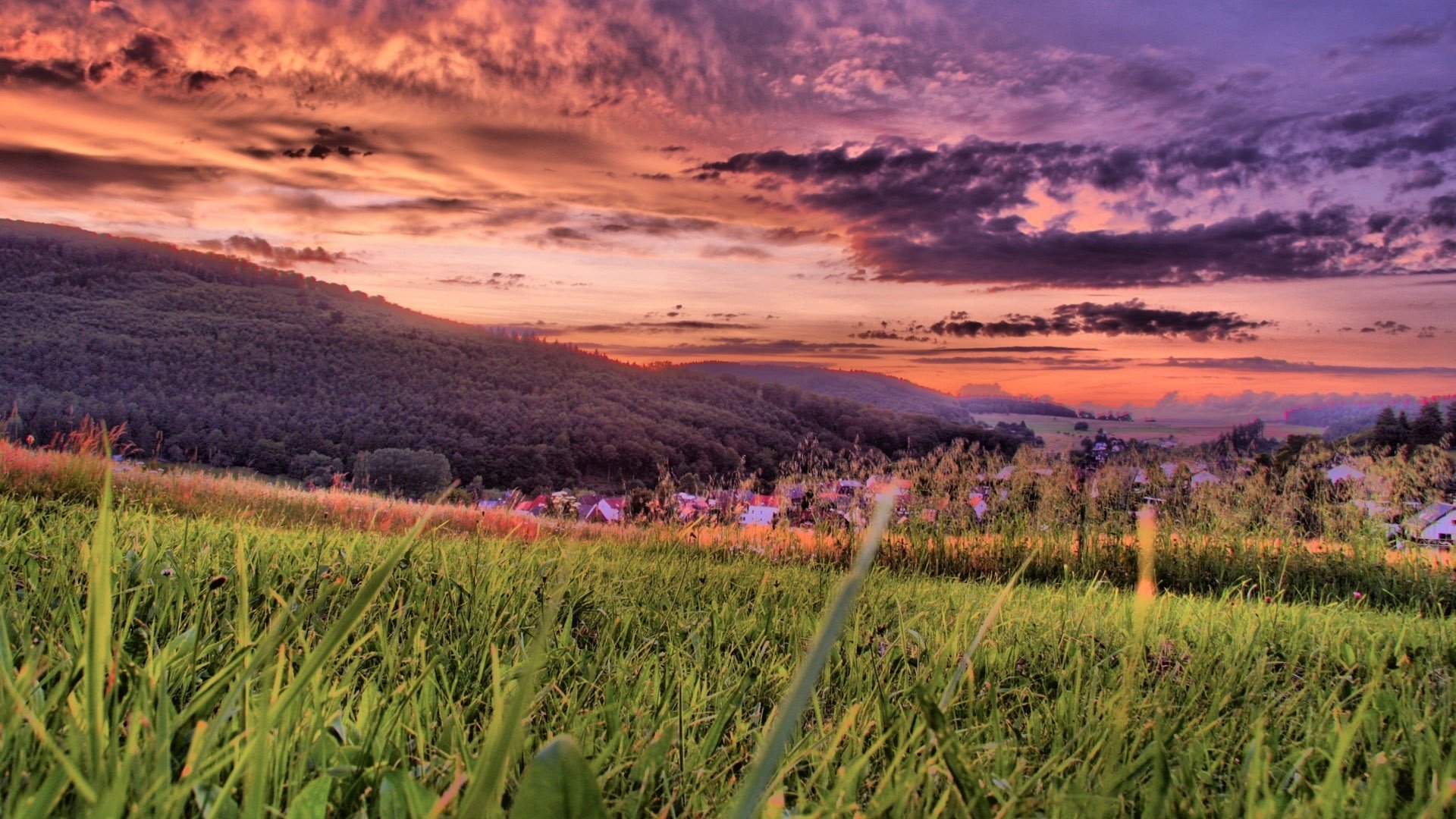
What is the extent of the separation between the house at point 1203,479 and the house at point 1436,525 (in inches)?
63.6

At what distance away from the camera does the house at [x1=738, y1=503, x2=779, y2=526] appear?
826cm

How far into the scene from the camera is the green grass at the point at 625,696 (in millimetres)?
900

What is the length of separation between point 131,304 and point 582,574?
11908 centimetres

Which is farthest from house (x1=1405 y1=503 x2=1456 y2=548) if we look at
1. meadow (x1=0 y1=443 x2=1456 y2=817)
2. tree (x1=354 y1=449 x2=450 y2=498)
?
tree (x1=354 y1=449 x2=450 y2=498)

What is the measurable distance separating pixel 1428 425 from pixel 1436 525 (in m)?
5.97

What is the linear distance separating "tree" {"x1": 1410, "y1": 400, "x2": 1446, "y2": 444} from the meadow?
10.6m

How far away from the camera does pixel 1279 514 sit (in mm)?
7984

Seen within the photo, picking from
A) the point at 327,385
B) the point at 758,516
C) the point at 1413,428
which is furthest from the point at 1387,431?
the point at 327,385

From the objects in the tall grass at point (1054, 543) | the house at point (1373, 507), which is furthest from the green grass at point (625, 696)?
the house at point (1373, 507)

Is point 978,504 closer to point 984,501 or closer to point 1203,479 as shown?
point 984,501

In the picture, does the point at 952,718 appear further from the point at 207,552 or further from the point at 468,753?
the point at 207,552

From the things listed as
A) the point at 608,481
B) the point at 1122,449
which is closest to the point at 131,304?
the point at 608,481

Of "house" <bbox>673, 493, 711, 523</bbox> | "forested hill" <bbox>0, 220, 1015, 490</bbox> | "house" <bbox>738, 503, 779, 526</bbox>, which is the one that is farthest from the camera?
"forested hill" <bbox>0, 220, 1015, 490</bbox>

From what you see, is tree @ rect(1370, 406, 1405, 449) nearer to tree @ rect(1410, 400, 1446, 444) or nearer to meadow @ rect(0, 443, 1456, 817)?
tree @ rect(1410, 400, 1446, 444)
